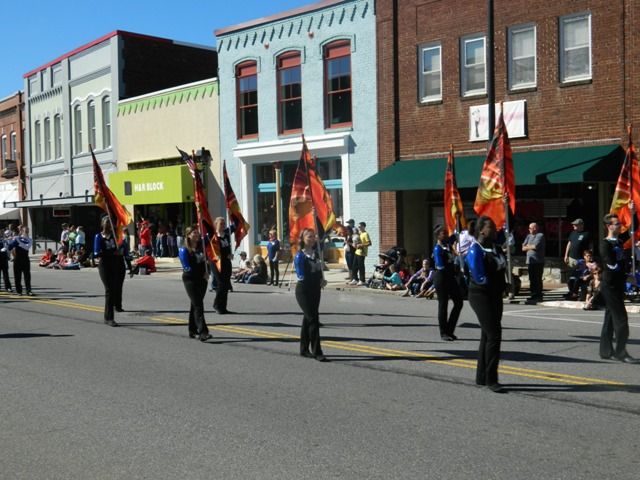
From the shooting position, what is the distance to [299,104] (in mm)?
26766

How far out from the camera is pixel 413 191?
78.5 feet

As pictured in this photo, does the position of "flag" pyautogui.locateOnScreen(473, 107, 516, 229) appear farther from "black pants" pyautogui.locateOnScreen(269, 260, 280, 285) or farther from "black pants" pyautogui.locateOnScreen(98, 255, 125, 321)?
"black pants" pyautogui.locateOnScreen(269, 260, 280, 285)


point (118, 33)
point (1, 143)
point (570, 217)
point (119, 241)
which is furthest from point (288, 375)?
point (1, 143)

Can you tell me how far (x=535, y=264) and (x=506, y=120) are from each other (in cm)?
514

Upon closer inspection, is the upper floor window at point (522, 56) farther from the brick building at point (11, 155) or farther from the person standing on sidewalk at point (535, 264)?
the brick building at point (11, 155)

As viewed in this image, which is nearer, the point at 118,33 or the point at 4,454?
the point at 4,454

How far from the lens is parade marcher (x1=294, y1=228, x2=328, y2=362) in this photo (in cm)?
994

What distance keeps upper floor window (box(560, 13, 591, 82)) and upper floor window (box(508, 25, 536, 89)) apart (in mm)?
779

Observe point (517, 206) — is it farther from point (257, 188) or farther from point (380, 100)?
point (257, 188)

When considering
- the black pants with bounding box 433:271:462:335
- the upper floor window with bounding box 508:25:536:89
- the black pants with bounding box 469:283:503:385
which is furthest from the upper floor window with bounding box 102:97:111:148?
the black pants with bounding box 469:283:503:385

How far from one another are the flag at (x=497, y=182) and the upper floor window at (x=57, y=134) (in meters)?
28.4

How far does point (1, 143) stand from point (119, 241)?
36.1 meters

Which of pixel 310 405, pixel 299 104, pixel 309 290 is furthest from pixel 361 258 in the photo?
pixel 310 405

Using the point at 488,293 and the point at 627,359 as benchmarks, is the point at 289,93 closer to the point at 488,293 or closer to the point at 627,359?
the point at 627,359
